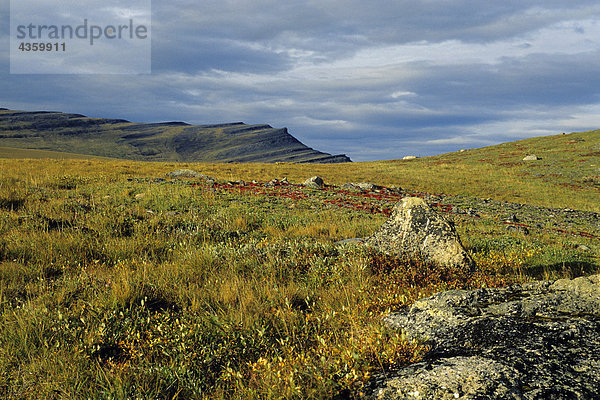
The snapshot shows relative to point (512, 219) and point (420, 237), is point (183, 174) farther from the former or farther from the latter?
point (420, 237)

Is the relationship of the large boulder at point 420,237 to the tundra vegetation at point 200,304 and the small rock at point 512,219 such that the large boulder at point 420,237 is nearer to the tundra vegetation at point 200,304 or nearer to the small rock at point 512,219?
the tundra vegetation at point 200,304

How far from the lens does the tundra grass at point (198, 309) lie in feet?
9.63

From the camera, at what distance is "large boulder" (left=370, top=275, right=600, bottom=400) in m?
2.33

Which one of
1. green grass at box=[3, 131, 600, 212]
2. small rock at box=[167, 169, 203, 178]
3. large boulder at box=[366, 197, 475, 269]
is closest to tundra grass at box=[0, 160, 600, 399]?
large boulder at box=[366, 197, 475, 269]

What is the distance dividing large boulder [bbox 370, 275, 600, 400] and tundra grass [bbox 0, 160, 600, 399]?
0.29 m

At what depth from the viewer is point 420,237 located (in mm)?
6934

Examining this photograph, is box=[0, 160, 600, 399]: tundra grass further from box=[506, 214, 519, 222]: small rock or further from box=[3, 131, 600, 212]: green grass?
box=[3, 131, 600, 212]: green grass

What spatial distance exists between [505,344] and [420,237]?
4.15m

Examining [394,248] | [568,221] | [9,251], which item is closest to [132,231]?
[9,251]

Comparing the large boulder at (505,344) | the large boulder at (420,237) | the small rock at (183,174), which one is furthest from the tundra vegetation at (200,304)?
the small rock at (183,174)

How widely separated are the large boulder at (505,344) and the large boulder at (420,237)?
2.23m

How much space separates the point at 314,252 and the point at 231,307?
9.99 feet

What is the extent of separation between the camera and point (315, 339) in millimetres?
3570

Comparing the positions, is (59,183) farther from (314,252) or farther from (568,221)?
(568,221)
